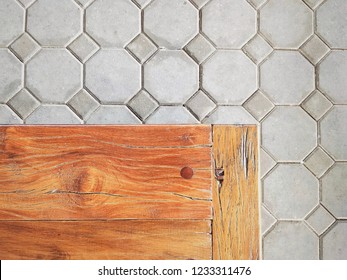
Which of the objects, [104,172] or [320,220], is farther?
[320,220]

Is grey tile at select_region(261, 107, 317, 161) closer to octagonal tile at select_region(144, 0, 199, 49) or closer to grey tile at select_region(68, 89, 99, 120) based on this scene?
octagonal tile at select_region(144, 0, 199, 49)

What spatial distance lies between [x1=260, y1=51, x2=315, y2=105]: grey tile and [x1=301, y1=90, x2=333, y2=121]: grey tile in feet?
0.05

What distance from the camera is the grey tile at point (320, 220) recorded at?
96 cm

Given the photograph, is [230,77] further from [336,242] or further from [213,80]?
[336,242]

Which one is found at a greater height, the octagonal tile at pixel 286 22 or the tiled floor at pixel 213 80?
the octagonal tile at pixel 286 22

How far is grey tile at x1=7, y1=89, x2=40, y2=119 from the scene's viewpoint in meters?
0.95

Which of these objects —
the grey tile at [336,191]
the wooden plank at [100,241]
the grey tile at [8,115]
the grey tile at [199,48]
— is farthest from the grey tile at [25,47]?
the grey tile at [336,191]

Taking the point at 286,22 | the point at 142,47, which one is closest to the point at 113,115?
the point at 142,47

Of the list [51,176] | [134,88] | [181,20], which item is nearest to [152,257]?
[51,176]

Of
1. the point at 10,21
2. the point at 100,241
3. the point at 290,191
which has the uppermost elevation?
the point at 10,21

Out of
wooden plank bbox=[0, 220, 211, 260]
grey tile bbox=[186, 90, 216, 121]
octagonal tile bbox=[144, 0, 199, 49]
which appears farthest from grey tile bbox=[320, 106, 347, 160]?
wooden plank bbox=[0, 220, 211, 260]

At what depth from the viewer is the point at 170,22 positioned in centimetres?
98

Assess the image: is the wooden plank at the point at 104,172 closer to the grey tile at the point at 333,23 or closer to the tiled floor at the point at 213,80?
the tiled floor at the point at 213,80

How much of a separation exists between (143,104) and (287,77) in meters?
0.37
